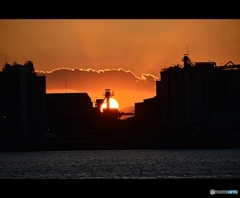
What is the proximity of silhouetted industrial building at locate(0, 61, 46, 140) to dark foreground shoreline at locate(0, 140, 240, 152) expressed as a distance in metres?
2.34

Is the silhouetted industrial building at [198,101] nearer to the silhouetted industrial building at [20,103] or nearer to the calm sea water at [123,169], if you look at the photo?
the silhouetted industrial building at [20,103]

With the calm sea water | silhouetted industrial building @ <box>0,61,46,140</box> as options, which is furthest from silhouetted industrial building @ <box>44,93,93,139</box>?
the calm sea water

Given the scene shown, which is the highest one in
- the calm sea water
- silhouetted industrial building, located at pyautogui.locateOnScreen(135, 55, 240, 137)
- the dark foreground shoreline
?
silhouetted industrial building, located at pyautogui.locateOnScreen(135, 55, 240, 137)

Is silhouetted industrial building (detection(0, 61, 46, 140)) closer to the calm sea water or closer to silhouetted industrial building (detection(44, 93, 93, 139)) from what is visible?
silhouetted industrial building (detection(44, 93, 93, 139))

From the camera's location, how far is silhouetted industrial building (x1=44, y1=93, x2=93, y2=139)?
9062 centimetres

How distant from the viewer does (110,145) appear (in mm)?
85188

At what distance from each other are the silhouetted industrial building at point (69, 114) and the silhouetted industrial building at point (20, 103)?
221cm

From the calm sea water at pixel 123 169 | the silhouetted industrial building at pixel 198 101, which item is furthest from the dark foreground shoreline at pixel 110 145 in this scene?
the calm sea water at pixel 123 169

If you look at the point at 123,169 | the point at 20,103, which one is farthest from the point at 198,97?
the point at 123,169

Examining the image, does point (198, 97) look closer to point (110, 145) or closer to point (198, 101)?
point (198, 101)
